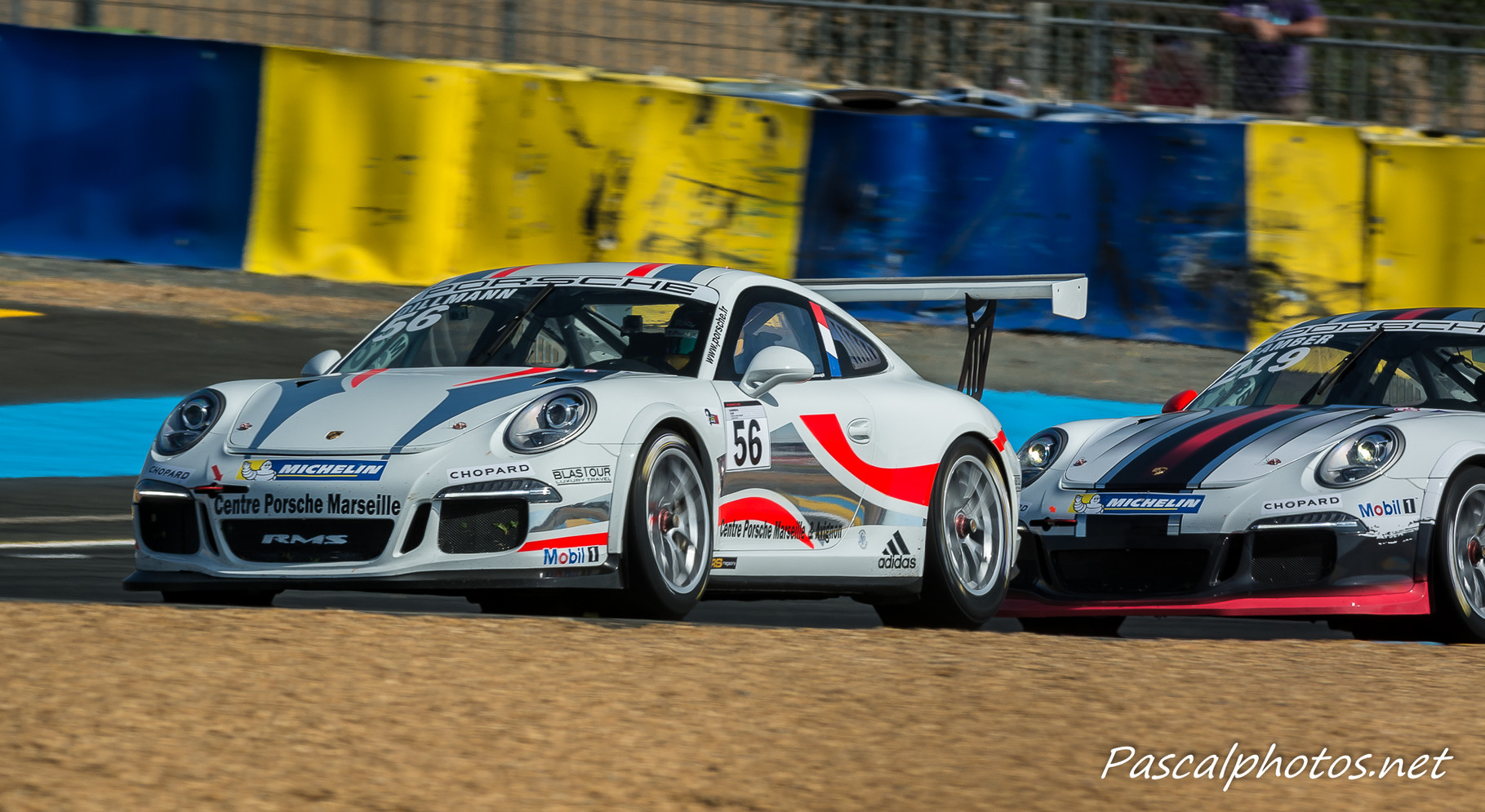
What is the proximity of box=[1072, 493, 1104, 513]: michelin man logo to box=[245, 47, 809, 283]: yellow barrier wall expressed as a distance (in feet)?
22.4

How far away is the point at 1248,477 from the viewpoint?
7.48 metres

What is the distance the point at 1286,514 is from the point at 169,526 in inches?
147

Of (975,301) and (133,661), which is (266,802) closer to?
(133,661)

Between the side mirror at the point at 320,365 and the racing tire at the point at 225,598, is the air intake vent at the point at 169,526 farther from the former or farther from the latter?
the side mirror at the point at 320,365

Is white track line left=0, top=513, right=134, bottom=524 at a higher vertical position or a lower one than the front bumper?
lower

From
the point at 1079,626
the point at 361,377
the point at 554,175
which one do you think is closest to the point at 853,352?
the point at 1079,626

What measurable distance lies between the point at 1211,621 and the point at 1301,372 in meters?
1.09

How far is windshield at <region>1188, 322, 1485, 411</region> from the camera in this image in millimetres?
8258

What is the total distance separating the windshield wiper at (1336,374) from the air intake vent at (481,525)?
11.9ft

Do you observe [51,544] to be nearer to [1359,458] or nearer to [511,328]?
[511,328]

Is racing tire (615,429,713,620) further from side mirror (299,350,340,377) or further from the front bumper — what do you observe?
the front bumper

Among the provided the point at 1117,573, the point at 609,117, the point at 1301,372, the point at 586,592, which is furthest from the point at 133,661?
the point at 609,117

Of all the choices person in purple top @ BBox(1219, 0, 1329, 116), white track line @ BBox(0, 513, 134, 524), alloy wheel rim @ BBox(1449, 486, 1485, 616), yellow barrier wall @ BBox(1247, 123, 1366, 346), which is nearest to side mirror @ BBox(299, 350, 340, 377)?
white track line @ BBox(0, 513, 134, 524)

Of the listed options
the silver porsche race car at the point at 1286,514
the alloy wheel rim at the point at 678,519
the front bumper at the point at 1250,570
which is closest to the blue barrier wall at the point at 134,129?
the silver porsche race car at the point at 1286,514
